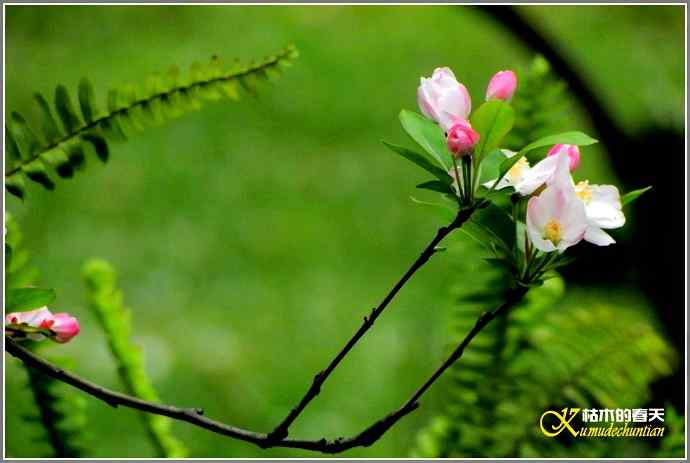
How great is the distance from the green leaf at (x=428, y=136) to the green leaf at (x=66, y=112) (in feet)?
0.89

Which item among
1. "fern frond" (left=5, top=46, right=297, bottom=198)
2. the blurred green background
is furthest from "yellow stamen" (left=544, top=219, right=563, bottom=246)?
the blurred green background

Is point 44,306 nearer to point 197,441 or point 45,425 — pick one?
point 45,425

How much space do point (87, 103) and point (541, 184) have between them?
1.09 ft

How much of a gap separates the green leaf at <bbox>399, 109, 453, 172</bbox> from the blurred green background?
989 mm

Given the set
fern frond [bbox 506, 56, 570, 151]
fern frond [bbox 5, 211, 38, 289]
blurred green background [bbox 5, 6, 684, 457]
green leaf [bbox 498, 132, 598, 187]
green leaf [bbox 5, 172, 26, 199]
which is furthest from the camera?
blurred green background [bbox 5, 6, 684, 457]

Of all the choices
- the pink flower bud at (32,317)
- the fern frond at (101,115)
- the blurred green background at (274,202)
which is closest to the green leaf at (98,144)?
the fern frond at (101,115)

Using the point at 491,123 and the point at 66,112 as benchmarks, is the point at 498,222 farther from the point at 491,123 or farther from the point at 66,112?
the point at 66,112

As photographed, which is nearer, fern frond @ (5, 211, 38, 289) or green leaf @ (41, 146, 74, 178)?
green leaf @ (41, 146, 74, 178)

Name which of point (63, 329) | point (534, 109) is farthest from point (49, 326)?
point (534, 109)

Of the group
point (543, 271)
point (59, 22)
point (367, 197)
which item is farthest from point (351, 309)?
point (543, 271)

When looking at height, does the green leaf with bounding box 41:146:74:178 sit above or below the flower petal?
above

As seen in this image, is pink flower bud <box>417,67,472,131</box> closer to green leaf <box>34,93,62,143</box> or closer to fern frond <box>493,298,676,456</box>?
green leaf <box>34,93,62,143</box>

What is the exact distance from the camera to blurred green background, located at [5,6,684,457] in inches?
75.5

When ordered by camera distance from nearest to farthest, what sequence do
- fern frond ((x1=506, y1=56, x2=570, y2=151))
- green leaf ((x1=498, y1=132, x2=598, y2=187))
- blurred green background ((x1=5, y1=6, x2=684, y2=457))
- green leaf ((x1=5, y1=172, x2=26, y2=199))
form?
green leaf ((x1=498, y1=132, x2=598, y2=187)) → green leaf ((x1=5, y1=172, x2=26, y2=199)) → fern frond ((x1=506, y1=56, x2=570, y2=151)) → blurred green background ((x1=5, y1=6, x2=684, y2=457))
